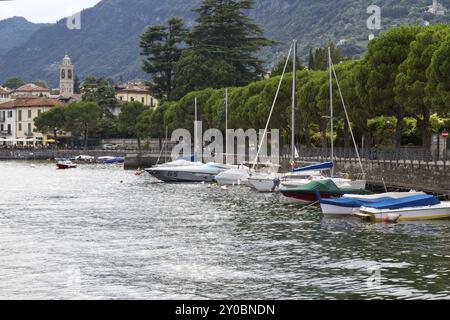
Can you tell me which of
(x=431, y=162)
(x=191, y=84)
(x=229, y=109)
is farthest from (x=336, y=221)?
(x=191, y=84)

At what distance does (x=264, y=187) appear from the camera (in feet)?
242

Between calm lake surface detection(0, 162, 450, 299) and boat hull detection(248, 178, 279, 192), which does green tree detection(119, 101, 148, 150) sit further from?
calm lake surface detection(0, 162, 450, 299)

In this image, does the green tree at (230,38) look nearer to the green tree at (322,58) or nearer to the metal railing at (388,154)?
the green tree at (322,58)

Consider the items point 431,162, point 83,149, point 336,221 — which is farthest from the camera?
point 83,149

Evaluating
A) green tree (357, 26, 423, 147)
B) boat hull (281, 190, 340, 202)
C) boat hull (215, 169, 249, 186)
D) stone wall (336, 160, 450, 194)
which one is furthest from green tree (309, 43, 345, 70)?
boat hull (281, 190, 340, 202)

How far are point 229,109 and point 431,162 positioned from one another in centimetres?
6176

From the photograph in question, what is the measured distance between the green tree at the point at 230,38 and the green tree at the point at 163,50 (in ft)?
28.3

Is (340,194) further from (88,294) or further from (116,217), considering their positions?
(88,294)

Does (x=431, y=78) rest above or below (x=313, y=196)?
above

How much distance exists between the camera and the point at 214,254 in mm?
37000

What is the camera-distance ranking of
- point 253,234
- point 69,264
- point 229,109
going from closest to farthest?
point 69,264
point 253,234
point 229,109

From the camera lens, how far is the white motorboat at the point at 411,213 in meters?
47.9

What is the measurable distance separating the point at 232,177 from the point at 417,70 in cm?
2128

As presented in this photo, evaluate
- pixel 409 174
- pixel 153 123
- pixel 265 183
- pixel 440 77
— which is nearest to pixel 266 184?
pixel 265 183
